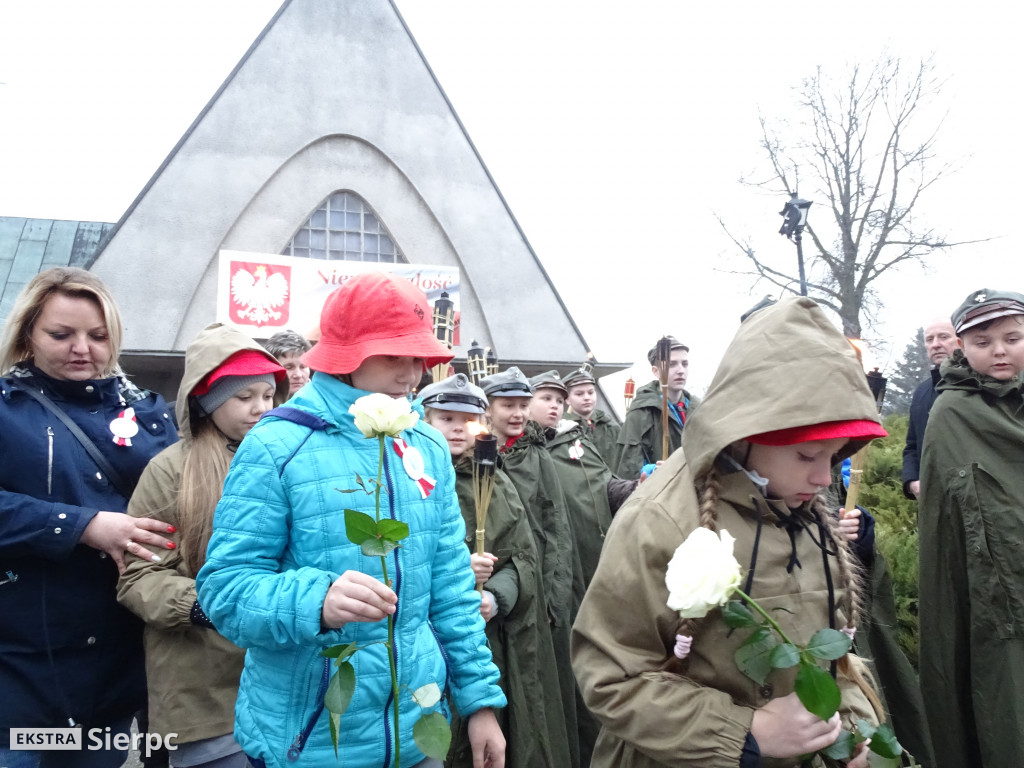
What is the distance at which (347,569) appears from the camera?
6.74 ft

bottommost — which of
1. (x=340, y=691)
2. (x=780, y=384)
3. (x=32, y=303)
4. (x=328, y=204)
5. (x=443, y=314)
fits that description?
(x=340, y=691)

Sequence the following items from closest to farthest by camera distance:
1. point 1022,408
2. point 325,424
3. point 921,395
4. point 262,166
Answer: point 325,424, point 1022,408, point 921,395, point 262,166

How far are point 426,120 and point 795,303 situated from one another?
19.5 m

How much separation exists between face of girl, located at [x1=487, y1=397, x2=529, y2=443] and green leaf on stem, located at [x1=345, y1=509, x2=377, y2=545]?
3.09 meters

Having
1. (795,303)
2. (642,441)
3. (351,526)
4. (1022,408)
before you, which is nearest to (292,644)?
(351,526)

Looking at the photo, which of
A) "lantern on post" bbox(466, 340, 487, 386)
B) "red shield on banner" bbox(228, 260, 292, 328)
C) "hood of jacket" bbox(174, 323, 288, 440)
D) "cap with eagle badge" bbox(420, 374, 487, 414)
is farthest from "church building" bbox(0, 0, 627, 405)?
"hood of jacket" bbox(174, 323, 288, 440)

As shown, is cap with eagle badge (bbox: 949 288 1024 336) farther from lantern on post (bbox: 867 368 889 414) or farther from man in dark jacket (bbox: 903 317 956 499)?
man in dark jacket (bbox: 903 317 956 499)

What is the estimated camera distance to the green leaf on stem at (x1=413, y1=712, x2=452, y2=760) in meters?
1.64

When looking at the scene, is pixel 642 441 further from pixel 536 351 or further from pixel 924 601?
pixel 536 351

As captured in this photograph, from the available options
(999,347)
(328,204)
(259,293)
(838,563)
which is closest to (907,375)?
(328,204)

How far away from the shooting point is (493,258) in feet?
65.2

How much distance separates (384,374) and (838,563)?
1.37 m

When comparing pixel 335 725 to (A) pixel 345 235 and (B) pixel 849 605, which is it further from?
(A) pixel 345 235

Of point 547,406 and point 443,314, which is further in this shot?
point 443,314
